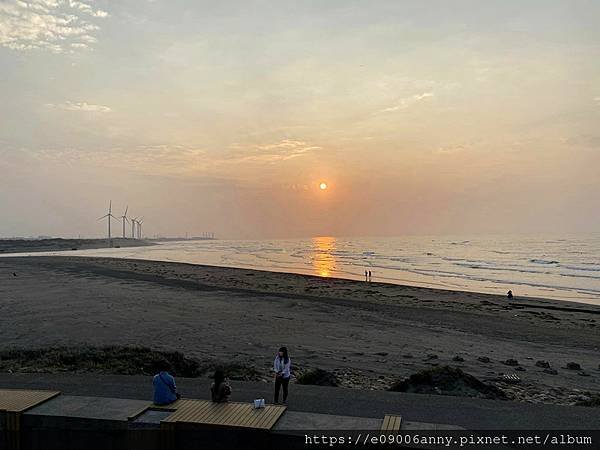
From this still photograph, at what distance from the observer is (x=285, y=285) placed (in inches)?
1656

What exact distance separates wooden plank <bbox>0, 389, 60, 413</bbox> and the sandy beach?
6.55 metres

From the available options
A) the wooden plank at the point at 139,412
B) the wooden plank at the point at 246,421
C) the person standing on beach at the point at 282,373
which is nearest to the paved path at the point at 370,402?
the person standing on beach at the point at 282,373

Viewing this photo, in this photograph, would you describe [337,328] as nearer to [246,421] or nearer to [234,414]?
[234,414]

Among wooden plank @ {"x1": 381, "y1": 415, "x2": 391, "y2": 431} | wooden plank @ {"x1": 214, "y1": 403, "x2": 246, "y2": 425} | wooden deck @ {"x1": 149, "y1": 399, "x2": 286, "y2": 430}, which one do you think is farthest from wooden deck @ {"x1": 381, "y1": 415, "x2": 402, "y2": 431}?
wooden plank @ {"x1": 214, "y1": 403, "x2": 246, "y2": 425}

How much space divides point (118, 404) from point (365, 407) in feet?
15.1

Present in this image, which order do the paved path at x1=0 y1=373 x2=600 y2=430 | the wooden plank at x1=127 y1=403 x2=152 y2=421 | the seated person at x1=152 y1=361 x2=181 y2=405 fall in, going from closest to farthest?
the wooden plank at x1=127 y1=403 x2=152 y2=421, the seated person at x1=152 y1=361 x2=181 y2=405, the paved path at x1=0 y1=373 x2=600 y2=430

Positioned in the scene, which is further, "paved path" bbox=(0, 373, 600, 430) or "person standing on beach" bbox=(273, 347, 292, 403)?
"person standing on beach" bbox=(273, 347, 292, 403)

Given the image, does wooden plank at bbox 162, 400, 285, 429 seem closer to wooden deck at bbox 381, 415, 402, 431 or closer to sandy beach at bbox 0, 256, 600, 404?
wooden deck at bbox 381, 415, 402, 431

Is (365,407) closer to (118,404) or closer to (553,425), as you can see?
(553,425)

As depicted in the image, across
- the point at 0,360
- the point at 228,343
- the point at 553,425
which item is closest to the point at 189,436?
the point at 553,425

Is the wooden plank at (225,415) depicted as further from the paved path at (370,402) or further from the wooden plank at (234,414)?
the paved path at (370,402)

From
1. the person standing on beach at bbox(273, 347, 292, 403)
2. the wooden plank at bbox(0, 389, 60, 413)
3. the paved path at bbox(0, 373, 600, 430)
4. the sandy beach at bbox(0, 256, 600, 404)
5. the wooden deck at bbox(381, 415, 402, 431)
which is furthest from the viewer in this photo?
the sandy beach at bbox(0, 256, 600, 404)

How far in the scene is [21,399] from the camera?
754 centimetres

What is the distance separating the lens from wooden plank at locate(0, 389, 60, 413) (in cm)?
711
